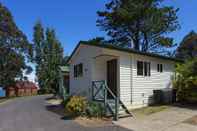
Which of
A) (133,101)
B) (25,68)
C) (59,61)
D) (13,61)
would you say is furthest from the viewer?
(59,61)

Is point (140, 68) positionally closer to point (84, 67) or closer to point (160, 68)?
point (160, 68)

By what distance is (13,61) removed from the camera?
3706cm

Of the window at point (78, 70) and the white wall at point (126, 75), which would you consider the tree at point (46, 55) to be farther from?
the white wall at point (126, 75)

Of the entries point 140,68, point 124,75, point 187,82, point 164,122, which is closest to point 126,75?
point 124,75

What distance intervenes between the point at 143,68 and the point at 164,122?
5566mm

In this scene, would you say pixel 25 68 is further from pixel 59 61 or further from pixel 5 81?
pixel 59 61

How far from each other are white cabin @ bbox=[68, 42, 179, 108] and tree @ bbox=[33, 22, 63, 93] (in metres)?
28.6

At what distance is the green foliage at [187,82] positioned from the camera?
49.0 ft

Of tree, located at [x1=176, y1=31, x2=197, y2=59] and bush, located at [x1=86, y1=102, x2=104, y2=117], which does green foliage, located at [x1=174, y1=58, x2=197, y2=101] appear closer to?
bush, located at [x1=86, y1=102, x2=104, y2=117]

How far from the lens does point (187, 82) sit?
15.2 meters

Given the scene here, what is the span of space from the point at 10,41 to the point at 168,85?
28653 millimetres

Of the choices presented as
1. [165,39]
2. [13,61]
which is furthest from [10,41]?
[165,39]

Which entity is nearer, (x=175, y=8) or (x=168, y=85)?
(x=168, y=85)

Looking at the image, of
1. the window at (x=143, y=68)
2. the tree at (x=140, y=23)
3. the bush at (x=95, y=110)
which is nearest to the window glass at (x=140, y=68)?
the window at (x=143, y=68)
